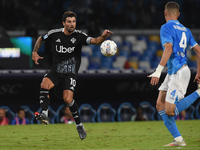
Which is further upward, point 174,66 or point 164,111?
point 174,66

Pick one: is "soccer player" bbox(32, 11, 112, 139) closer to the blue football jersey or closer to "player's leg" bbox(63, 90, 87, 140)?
"player's leg" bbox(63, 90, 87, 140)

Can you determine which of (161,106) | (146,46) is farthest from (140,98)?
(161,106)

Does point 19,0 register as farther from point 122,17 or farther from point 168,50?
point 168,50

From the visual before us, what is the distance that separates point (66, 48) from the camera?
756cm

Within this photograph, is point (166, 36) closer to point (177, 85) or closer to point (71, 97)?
point (177, 85)

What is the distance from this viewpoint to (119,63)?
46.1 feet

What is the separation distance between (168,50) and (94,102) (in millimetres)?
7323

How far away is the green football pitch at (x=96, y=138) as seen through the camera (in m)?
6.78

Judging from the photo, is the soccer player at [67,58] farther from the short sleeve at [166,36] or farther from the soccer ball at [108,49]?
the short sleeve at [166,36]

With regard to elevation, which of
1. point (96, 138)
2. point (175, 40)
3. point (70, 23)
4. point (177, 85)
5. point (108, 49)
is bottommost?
point (96, 138)

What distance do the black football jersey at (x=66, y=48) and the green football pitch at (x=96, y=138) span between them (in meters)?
1.31

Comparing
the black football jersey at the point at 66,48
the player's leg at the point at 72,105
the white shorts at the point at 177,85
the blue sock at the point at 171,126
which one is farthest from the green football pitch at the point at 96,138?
the black football jersey at the point at 66,48

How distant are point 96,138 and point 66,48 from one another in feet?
5.86

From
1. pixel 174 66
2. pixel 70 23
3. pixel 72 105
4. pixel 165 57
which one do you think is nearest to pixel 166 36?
pixel 165 57
